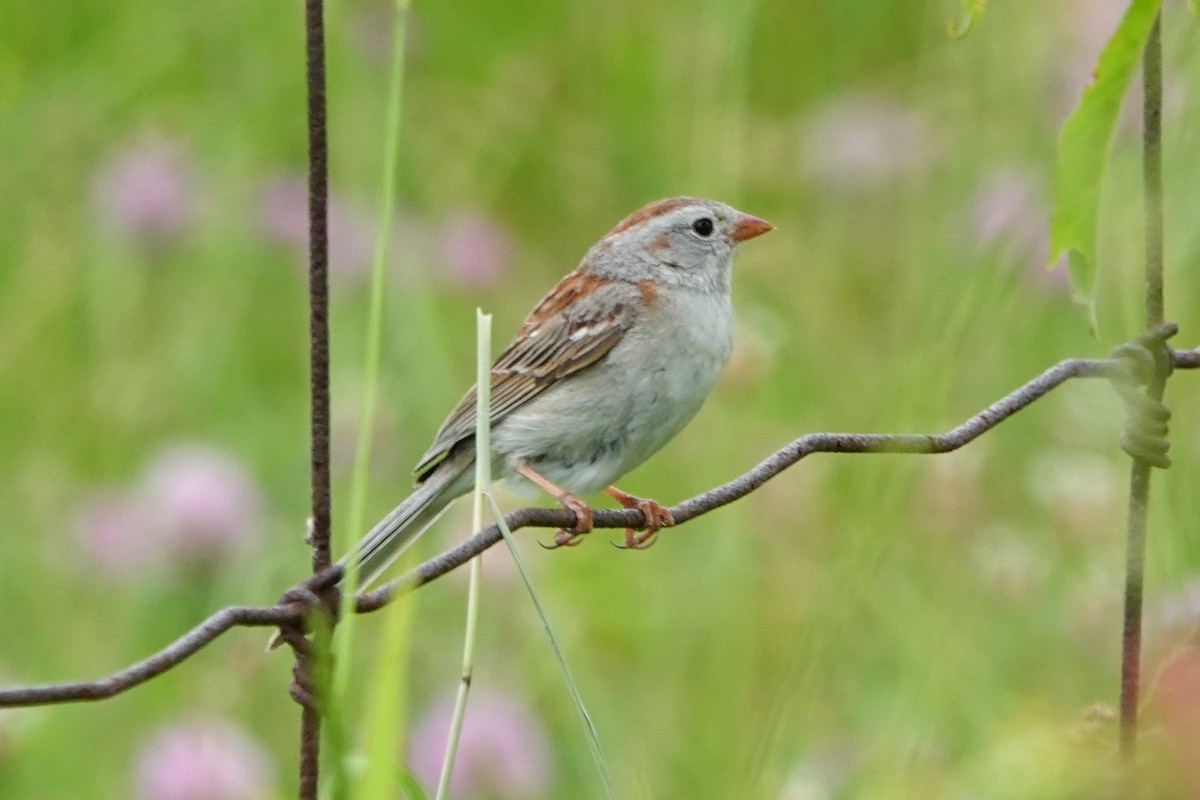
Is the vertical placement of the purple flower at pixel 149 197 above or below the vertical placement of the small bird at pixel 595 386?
below

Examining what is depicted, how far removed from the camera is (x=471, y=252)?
411 cm

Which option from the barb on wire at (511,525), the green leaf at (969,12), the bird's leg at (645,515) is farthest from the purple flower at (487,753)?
the green leaf at (969,12)

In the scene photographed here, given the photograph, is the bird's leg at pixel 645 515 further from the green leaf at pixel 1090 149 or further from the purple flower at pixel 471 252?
the purple flower at pixel 471 252

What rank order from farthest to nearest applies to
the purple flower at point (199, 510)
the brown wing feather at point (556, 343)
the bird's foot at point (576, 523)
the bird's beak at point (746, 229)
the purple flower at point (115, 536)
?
the purple flower at point (115, 536) < the purple flower at point (199, 510) < the bird's beak at point (746, 229) < the brown wing feather at point (556, 343) < the bird's foot at point (576, 523)

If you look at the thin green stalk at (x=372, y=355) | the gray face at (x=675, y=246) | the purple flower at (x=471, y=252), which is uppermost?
the thin green stalk at (x=372, y=355)

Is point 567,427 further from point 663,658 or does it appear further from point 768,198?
point 768,198

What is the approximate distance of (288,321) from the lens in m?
4.61

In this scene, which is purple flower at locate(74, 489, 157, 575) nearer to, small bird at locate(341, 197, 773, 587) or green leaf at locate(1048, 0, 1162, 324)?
small bird at locate(341, 197, 773, 587)

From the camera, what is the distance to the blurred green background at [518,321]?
8.16ft

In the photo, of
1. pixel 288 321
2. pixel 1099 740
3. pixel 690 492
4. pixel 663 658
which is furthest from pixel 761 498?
pixel 1099 740

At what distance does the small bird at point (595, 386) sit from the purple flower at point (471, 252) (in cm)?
148

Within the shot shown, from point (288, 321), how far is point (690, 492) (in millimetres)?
1564

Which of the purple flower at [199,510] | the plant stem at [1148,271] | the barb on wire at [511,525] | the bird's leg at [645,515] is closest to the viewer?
the barb on wire at [511,525]

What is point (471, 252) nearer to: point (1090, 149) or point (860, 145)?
point (860, 145)
